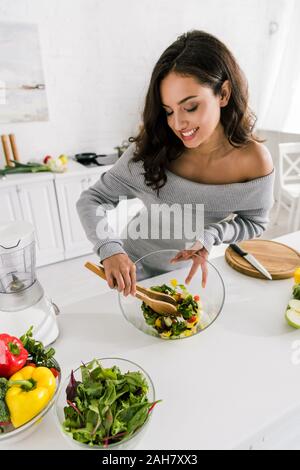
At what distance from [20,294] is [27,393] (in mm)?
254

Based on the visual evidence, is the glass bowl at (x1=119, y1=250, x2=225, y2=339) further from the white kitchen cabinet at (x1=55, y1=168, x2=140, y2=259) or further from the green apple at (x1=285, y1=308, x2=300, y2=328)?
the white kitchen cabinet at (x1=55, y1=168, x2=140, y2=259)

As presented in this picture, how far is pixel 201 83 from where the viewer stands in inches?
35.1

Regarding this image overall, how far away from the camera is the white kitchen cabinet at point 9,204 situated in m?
2.30

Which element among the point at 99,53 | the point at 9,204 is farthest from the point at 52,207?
the point at 99,53

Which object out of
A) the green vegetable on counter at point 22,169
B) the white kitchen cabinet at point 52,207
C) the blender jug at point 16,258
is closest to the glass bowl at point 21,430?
the blender jug at point 16,258

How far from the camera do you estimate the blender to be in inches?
29.9

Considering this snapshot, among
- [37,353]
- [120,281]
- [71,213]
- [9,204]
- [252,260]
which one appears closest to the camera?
Answer: [37,353]

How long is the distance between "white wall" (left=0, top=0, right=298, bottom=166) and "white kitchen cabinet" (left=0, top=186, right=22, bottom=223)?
0.52 meters

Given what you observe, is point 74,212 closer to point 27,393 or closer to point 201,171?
point 201,171

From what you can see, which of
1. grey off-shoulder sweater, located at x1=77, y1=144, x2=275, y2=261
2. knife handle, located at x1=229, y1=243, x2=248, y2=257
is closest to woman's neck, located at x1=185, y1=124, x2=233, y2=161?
grey off-shoulder sweater, located at x1=77, y1=144, x2=275, y2=261

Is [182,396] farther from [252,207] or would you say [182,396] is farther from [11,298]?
[252,207]

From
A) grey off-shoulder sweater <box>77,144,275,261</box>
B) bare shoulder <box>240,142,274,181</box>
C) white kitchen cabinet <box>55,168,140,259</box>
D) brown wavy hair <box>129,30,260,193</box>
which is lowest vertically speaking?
white kitchen cabinet <box>55,168,140,259</box>

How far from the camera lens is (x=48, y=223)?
2531 mm
